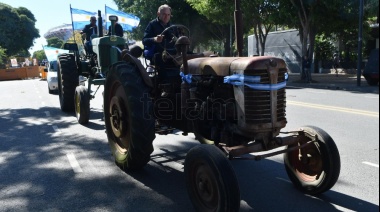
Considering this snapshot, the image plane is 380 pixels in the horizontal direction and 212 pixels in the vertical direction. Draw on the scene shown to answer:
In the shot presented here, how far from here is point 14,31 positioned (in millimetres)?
59750

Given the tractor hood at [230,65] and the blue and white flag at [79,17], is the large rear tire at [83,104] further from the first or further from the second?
the blue and white flag at [79,17]

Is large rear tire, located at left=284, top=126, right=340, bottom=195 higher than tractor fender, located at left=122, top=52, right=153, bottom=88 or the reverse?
the reverse

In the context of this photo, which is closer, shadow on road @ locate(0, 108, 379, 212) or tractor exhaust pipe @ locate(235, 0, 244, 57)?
shadow on road @ locate(0, 108, 379, 212)

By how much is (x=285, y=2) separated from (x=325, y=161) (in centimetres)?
1771

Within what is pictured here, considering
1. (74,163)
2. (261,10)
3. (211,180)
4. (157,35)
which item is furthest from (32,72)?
(211,180)

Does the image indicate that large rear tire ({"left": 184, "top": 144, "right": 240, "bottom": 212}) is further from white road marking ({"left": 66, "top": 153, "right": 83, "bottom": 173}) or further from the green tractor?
the green tractor

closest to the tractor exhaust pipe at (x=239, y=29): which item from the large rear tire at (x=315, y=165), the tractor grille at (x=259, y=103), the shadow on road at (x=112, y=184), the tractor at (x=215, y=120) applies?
the tractor at (x=215, y=120)

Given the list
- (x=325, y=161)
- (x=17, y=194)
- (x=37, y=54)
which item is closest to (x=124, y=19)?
(x=17, y=194)

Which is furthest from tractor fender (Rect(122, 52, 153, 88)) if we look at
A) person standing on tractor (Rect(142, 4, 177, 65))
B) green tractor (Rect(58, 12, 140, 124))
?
green tractor (Rect(58, 12, 140, 124))

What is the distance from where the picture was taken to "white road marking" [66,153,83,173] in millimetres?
5008

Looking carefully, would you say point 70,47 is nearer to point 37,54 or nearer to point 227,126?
point 227,126

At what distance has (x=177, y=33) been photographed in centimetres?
495

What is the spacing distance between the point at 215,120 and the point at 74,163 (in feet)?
8.20

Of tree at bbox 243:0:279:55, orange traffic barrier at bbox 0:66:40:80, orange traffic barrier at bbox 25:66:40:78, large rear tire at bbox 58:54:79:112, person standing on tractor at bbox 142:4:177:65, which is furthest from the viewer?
orange traffic barrier at bbox 25:66:40:78
